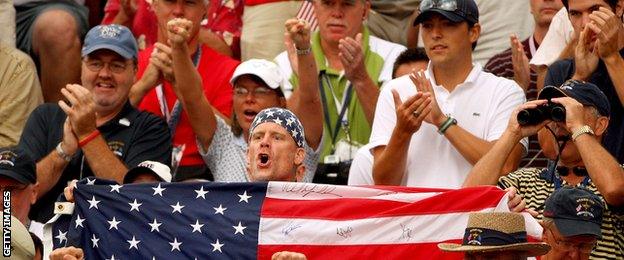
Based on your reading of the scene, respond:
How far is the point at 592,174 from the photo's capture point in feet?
33.2

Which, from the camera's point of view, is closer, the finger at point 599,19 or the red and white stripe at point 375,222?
the red and white stripe at point 375,222

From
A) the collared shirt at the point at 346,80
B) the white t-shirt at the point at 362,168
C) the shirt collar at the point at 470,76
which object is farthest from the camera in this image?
the collared shirt at the point at 346,80

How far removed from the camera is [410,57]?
12914mm

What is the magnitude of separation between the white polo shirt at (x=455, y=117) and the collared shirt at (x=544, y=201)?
83 centimetres

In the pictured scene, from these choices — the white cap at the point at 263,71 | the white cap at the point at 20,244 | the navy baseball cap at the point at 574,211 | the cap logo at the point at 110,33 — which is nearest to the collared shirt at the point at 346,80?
the white cap at the point at 263,71

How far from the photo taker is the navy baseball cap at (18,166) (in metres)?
11.6

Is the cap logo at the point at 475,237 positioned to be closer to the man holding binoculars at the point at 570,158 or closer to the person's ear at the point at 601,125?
the man holding binoculars at the point at 570,158

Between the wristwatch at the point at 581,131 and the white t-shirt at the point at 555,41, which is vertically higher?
the white t-shirt at the point at 555,41

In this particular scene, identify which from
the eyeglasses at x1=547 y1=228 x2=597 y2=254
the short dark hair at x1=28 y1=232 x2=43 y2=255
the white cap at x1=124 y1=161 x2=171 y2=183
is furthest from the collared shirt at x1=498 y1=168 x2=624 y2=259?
the short dark hair at x1=28 y1=232 x2=43 y2=255

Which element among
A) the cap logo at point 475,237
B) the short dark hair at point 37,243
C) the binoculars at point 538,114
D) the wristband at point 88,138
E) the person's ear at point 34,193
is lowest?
the short dark hair at point 37,243

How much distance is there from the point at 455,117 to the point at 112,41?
277cm

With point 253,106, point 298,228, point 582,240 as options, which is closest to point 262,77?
point 253,106

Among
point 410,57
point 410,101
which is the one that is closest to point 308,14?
point 410,57

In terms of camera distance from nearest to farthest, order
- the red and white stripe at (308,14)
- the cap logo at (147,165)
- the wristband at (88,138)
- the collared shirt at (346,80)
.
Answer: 1. the cap logo at (147,165)
2. the wristband at (88,138)
3. the collared shirt at (346,80)
4. the red and white stripe at (308,14)
